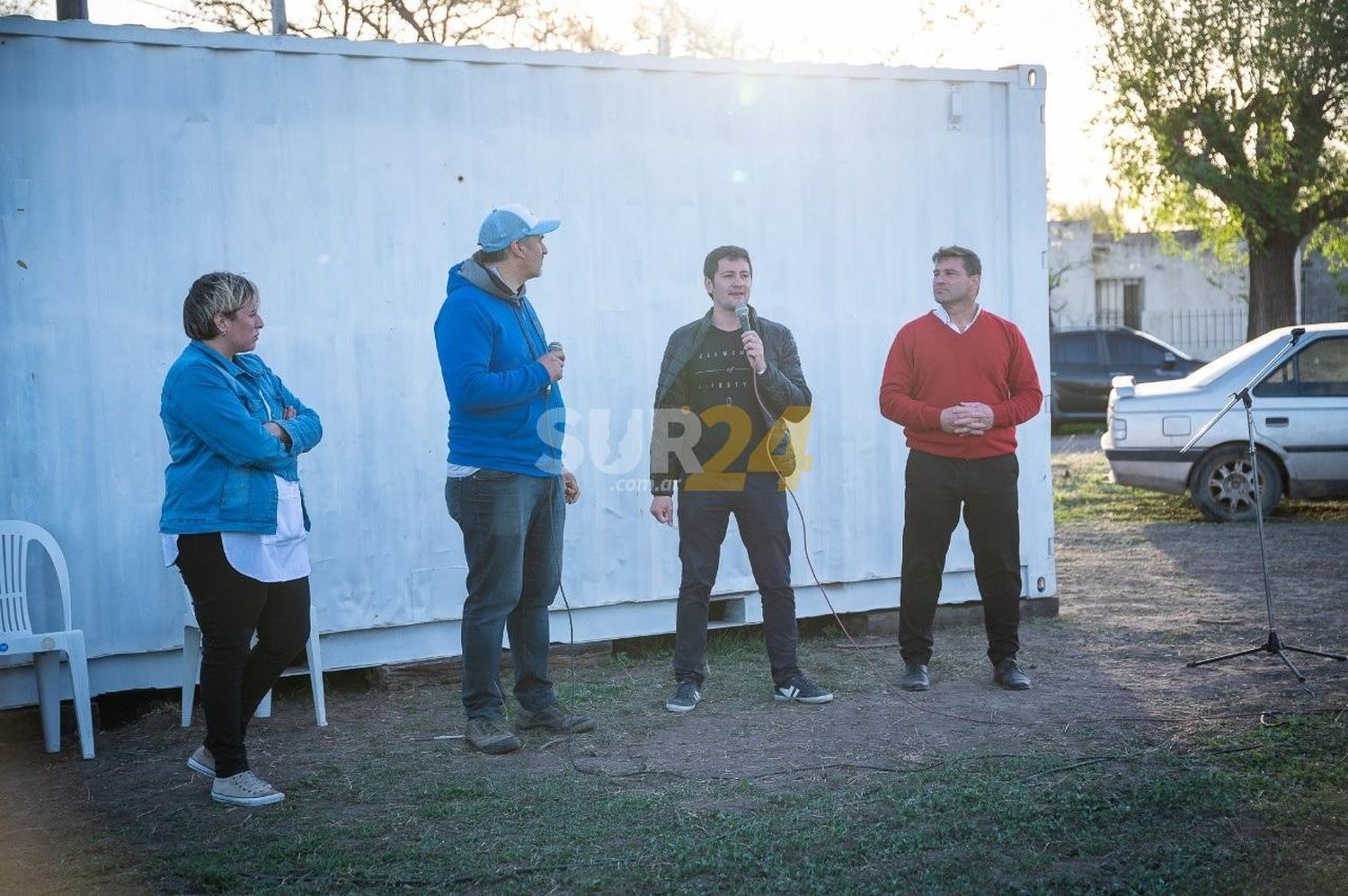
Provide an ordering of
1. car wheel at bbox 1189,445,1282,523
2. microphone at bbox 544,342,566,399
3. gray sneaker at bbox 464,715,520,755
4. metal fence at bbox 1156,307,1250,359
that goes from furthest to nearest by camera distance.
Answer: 1. metal fence at bbox 1156,307,1250,359
2. car wheel at bbox 1189,445,1282,523
3. gray sneaker at bbox 464,715,520,755
4. microphone at bbox 544,342,566,399

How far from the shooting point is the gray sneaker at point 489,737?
5.32m

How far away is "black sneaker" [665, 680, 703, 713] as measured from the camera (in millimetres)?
6016

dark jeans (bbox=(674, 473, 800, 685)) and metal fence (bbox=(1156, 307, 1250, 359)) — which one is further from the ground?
metal fence (bbox=(1156, 307, 1250, 359))

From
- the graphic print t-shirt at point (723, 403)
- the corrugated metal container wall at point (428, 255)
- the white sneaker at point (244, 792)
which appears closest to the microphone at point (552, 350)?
the graphic print t-shirt at point (723, 403)

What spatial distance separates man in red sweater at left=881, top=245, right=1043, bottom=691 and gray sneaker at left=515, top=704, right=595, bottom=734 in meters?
1.62

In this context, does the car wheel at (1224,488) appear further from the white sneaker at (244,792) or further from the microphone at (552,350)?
the white sneaker at (244,792)

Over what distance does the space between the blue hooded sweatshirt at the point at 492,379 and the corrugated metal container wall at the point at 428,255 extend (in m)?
1.39

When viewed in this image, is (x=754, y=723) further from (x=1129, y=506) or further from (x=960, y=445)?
(x=1129, y=506)

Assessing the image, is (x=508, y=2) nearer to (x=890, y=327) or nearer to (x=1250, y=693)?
(x=890, y=327)

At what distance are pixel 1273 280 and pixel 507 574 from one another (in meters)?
19.4

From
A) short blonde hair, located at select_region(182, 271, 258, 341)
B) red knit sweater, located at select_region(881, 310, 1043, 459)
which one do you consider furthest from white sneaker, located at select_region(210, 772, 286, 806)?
red knit sweater, located at select_region(881, 310, 1043, 459)

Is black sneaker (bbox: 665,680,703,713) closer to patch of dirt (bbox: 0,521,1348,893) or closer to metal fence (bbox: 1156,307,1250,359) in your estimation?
patch of dirt (bbox: 0,521,1348,893)

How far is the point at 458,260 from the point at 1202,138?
17.6 metres

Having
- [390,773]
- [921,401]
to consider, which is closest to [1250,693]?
[921,401]
